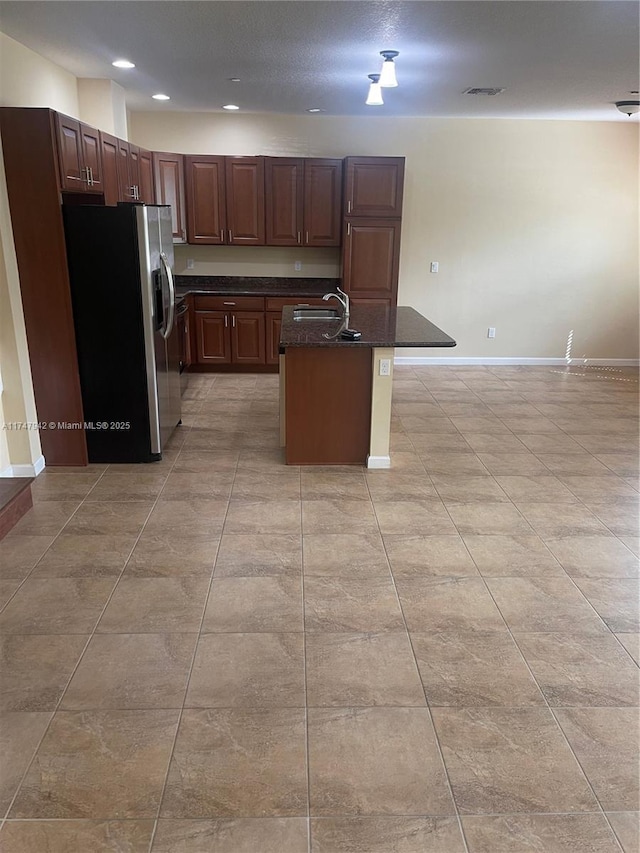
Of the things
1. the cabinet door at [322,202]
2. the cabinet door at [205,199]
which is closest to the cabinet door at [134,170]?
the cabinet door at [205,199]

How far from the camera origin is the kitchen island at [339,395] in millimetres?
3990

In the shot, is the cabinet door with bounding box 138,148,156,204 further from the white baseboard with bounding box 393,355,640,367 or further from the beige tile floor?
the white baseboard with bounding box 393,355,640,367

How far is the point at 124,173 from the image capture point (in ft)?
16.3

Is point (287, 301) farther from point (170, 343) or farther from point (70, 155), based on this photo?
point (70, 155)

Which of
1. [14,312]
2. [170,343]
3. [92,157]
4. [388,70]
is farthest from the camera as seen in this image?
[170,343]

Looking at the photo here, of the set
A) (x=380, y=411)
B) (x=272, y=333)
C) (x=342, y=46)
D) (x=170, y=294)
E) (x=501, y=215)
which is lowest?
(x=380, y=411)

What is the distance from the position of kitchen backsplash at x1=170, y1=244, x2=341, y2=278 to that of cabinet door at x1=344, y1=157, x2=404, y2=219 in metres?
0.68

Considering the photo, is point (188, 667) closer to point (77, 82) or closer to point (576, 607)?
point (576, 607)

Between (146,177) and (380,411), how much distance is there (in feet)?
11.5

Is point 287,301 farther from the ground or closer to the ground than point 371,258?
closer to the ground

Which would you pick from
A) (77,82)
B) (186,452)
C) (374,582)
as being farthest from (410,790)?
(77,82)

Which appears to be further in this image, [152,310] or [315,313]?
[315,313]

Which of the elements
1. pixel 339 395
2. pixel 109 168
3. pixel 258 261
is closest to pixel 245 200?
pixel 258 261

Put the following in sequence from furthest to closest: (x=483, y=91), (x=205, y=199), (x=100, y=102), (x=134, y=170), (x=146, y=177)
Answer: (x=205, y=199) → (x=146, y=177) → (x=134, y=170) → (x=100, y=102) → (x=483, y=91)
